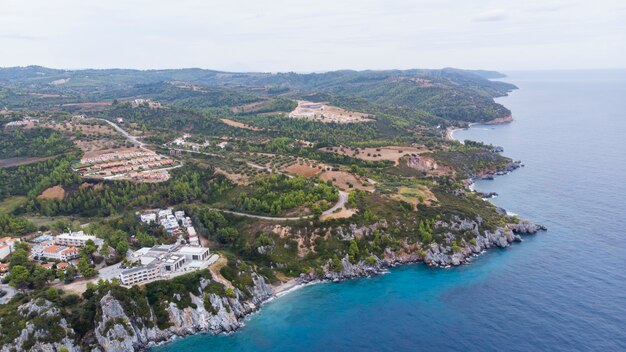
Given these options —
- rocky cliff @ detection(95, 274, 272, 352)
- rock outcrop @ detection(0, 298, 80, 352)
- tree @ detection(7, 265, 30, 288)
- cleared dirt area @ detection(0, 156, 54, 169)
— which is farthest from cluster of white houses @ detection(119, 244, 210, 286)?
cleared dirt area @ detection(0, 156, 54, 169)

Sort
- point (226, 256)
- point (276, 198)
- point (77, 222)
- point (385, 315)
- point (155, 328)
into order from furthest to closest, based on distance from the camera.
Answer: point (276, 198), point (77, 222), point (226, 256), point (385, 315), point (155, 328)

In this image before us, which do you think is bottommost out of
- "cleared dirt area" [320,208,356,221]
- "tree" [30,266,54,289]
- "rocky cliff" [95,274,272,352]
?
"rocky cliff" [95,274,272,352]

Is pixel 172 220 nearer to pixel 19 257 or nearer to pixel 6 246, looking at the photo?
pixel 19 257

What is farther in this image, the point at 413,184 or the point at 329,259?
the point at 413,184

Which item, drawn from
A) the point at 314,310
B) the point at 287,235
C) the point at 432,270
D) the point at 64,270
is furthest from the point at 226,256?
the point at 432,270

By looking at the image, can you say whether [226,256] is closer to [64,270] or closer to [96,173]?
[64,270]

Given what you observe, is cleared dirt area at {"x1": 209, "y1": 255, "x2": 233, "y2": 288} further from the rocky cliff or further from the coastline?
the coastline
